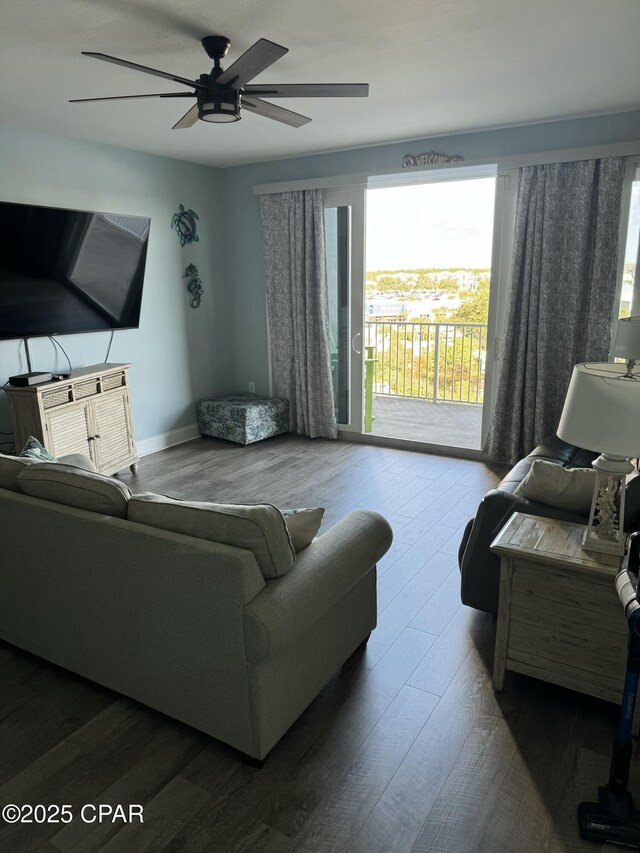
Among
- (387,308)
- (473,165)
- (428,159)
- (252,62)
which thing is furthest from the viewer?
(387,308)

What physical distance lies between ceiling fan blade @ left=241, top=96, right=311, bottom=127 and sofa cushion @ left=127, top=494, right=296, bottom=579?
1959mm

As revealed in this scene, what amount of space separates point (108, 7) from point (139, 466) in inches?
136

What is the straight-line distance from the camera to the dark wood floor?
63.7 inches

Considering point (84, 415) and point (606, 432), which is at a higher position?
point (606, 432)

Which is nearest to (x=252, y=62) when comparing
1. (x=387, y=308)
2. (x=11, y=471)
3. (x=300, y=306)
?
(x=11, y=471)

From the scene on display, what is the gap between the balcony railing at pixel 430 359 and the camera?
6.77m

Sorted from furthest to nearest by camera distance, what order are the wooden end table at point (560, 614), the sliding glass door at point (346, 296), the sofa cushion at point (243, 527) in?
the sliding glass door at point (346, 296) → the wooden end table at point (560, 614) → the sofa cushion at point (243, 527)

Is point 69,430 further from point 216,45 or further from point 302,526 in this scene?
point 302,526

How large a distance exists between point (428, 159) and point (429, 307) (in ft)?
11.3

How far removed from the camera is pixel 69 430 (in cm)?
417

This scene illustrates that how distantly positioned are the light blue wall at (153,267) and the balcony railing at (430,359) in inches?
74.5

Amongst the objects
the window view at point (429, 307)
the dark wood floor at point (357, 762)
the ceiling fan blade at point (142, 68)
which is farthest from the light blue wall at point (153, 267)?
the dark wood floor at point (357, 762)

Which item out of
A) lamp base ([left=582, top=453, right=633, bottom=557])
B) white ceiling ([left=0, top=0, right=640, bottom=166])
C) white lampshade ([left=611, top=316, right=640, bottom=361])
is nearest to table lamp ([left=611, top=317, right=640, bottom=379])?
white lampshade ([left=611, top=316, right=640, bottom=361])

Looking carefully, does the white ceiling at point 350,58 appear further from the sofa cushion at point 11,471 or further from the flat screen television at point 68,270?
the sofa cushion at point 11,471
